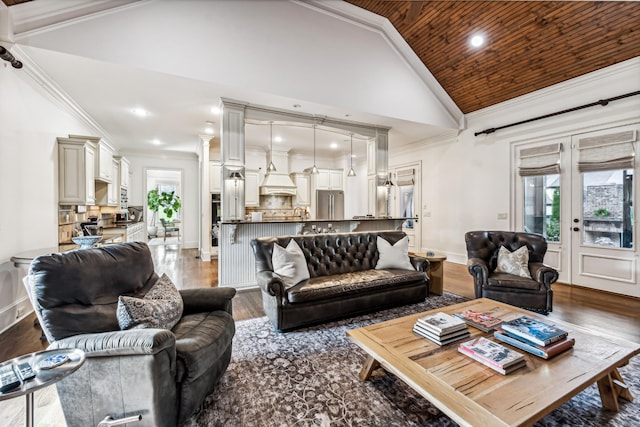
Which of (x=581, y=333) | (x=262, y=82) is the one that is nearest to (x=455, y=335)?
(x=581, y=333)

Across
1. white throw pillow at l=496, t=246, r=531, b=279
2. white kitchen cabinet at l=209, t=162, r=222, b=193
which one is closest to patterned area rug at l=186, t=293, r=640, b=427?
white throw pillow at l=496, t=246, r=531, b=279

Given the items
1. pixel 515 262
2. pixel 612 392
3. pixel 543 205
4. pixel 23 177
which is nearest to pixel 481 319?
pixel 612 392

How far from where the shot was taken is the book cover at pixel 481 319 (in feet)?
6.63

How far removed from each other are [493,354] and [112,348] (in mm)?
2010

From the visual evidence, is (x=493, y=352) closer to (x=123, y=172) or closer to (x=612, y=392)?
(x=612, y=392)

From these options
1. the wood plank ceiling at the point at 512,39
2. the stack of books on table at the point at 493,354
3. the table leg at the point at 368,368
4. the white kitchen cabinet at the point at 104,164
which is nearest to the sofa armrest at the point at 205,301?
the table leg at the point at 368,368

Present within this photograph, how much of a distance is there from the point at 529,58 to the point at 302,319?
16.6 feet

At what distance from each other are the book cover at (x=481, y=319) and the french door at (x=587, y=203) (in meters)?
3.38

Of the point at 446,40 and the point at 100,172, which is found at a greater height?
the point at 446,40

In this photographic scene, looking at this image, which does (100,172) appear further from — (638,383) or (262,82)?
(638,383)

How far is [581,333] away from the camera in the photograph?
1948mm

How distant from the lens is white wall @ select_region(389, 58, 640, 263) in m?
4.11

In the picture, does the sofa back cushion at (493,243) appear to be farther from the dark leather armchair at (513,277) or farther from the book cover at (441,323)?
the book cover at (441,323)

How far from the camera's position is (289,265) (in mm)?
3111
